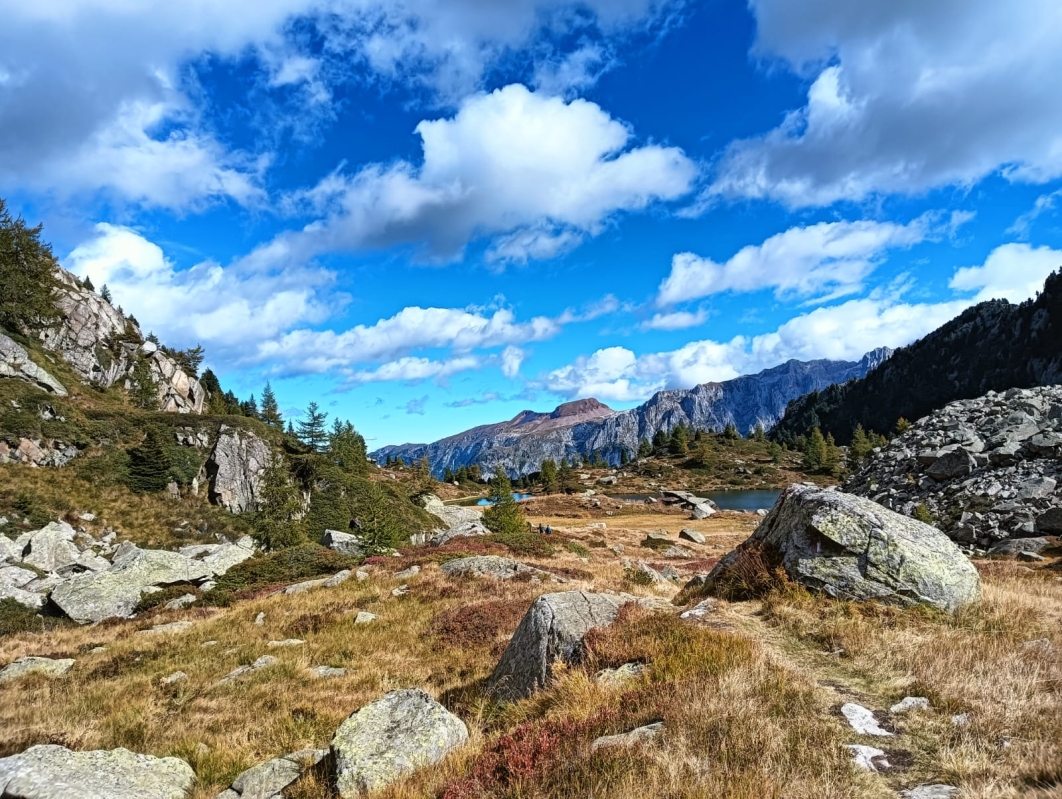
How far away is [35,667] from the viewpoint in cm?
1628

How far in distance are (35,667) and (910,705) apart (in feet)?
74.8

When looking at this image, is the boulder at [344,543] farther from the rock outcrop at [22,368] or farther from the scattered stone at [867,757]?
the scattered stone at [867,757]

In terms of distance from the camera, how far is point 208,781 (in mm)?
8781

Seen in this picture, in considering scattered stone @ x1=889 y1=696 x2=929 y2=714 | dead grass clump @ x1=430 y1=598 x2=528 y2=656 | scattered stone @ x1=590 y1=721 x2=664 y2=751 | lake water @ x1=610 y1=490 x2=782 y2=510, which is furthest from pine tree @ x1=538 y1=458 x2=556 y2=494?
scattered stone @ x1=590 y1=721 x2=664 y2=751

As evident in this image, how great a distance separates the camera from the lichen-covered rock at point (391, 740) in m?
7.01

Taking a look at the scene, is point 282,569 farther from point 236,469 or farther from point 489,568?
point 236,469

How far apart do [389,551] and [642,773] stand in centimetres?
3376

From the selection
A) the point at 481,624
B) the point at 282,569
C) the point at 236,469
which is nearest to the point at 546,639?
the point at 481,624

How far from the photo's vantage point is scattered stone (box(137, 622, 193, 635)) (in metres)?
20.2

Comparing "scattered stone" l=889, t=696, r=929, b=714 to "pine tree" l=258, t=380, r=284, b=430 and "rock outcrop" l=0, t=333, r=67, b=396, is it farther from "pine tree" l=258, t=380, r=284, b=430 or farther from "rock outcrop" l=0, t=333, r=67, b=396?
"pine tree" l=258, t=380, r=284, b=430

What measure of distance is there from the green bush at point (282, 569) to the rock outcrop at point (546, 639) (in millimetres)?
21932

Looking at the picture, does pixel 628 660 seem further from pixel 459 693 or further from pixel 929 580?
pixel 929 580

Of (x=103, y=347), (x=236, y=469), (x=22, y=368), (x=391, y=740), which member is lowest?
(x=391, y=740)

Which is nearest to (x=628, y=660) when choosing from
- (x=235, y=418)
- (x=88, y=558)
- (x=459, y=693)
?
(x=459, y=693)
